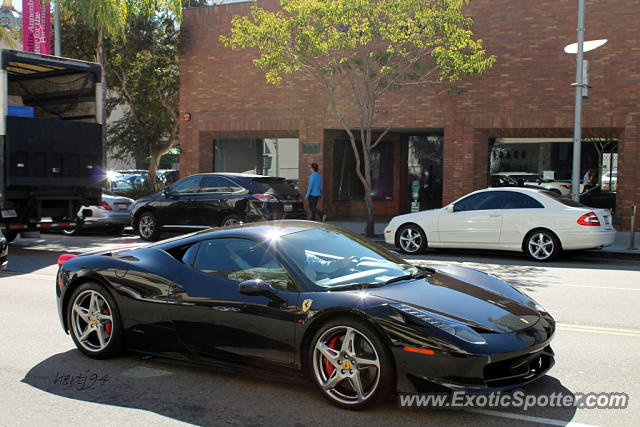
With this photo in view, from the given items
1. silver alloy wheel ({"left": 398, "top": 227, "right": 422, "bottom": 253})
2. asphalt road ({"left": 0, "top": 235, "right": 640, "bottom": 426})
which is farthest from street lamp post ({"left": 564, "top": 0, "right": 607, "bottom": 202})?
asphalt road ({"left": 0, "top": 235, "right": 640, "bottom": 426})

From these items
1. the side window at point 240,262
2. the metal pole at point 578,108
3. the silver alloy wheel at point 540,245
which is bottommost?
the silver alloy wheel at point 540,245

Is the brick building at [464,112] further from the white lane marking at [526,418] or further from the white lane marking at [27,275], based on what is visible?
the white lane marking at [526,418]

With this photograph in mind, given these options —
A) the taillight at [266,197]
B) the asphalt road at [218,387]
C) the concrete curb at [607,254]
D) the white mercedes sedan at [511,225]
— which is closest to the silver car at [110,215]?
the taillight at [266,197]

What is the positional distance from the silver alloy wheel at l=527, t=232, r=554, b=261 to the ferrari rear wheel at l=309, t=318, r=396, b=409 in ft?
29.9

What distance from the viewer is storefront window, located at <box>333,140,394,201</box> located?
873 inches

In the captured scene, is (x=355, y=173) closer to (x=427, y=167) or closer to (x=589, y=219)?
(x=427, y=167)

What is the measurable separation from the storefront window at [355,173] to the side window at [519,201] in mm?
9597

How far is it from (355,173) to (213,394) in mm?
18466

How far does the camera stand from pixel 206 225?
1571 centimetres

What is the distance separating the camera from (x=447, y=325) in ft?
13.6

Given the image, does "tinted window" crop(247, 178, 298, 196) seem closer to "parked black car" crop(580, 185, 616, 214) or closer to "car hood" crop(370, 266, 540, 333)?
"parked black car" crop(580, 185, 616, 214)

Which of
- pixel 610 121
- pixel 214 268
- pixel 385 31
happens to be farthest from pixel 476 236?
pixel 214 268

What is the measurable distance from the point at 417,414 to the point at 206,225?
39.2ft

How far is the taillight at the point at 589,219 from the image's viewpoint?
12211 millimetres
